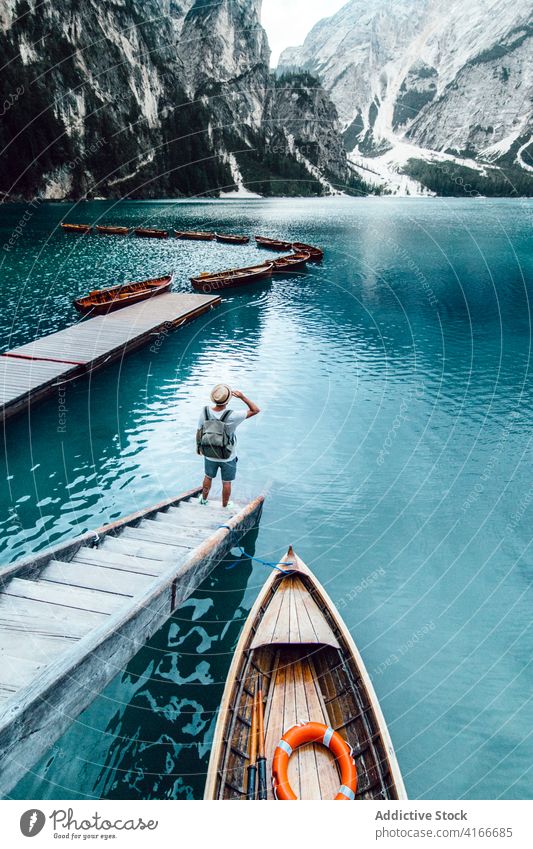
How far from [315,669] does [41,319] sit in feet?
97.6

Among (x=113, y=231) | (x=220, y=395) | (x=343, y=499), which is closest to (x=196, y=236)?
(x=113, y=231)

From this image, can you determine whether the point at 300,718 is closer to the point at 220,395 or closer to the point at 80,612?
the point at 80,612

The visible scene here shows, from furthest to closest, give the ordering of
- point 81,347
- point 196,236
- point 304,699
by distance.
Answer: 1. point 196,236
2. point 81,347
3. point 304,699

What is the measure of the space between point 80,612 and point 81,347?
841 inches

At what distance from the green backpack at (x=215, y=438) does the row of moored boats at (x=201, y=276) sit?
24659 millimetres

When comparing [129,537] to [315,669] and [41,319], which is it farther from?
[41,319]

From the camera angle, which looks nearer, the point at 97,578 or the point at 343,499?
the point at 97,578

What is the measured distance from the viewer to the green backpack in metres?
10.5

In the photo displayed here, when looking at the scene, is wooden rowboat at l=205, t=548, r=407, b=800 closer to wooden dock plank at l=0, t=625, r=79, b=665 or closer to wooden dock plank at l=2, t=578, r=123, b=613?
wooden dock plank at l=2, t=578, r=123, b=613

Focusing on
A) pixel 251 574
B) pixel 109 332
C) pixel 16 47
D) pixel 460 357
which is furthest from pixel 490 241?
pixel 16 47

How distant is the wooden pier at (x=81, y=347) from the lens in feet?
65.1

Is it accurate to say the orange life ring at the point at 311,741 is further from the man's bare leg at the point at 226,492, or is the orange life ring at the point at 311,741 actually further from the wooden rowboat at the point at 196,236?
the wooden rowboat at the point at 196,236

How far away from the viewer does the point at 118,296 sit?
116 ft

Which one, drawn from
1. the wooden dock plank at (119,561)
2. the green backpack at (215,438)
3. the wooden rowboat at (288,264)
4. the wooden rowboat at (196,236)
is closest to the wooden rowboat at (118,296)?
the wooden rowboat at (288,264)
